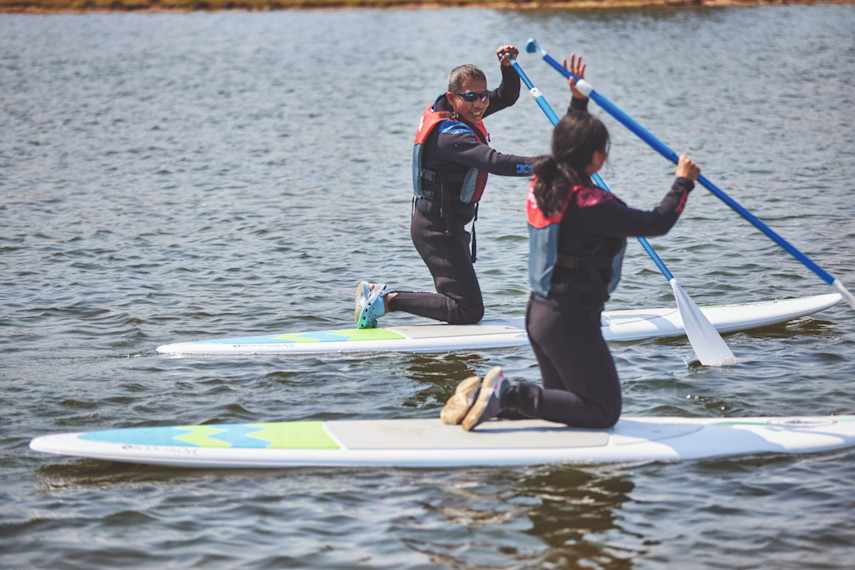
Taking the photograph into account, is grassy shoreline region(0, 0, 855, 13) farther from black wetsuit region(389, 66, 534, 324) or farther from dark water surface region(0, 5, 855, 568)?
black wetsuit region(389, 66, 534, 324)

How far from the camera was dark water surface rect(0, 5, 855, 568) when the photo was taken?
4824 mm

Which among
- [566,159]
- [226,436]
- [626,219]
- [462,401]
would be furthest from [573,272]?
[226,436]

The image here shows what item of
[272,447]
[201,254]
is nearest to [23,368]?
[272,447]

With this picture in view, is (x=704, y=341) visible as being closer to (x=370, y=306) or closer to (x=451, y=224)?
(x=451, y=224)

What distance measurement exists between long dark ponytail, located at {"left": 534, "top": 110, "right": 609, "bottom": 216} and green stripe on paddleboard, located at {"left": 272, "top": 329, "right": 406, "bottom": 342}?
2.89m

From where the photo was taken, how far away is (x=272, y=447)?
17.5 feet

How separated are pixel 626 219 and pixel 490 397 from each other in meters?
1.22

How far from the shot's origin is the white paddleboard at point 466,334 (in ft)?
24.4

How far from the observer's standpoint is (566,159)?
4855mm

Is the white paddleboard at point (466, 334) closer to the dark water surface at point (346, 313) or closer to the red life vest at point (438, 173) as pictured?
the dark water surface at point (346, 313)

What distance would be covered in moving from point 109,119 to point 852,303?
18.1 metres

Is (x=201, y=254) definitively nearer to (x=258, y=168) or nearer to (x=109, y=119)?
(x=258, y=168)

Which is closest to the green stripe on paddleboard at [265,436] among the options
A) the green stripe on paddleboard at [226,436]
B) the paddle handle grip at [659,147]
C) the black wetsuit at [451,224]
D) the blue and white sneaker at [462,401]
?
the green stripe on paddleboard at [226,436]

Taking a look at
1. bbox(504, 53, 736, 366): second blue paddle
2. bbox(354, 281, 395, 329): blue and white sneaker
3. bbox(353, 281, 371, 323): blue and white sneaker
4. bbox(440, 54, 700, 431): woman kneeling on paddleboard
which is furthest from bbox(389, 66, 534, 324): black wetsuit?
bbox(440, 54, 700, 431): woman kneeling on paddleboard
